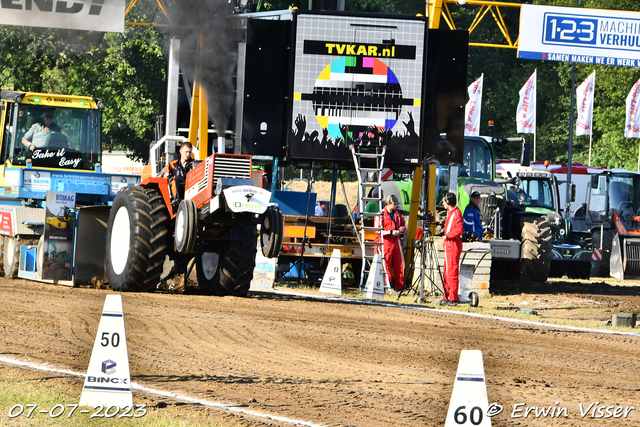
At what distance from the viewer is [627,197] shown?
2759 cm

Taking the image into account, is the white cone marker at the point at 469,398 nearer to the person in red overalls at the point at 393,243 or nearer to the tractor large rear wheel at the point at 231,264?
the tractor large rear wheel at the point at 231,264

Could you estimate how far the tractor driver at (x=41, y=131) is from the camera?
55.6 ft

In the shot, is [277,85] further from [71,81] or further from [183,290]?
[71,81]

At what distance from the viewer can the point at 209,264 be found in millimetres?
14336

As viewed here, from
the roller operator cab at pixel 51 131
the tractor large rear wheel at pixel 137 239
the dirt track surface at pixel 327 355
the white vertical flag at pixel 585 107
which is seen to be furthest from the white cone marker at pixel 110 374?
the white vertical flag at pixel 585 107

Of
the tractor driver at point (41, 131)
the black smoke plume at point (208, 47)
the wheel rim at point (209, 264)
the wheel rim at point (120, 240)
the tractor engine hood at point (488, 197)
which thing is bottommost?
the wheel rim at point (209, 264)

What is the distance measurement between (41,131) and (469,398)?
545 inches

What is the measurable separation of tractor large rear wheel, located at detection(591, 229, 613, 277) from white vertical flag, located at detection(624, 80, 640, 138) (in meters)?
11.4

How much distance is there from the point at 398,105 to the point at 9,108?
283 inches

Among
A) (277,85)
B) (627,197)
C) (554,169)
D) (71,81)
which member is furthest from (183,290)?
(554,169)

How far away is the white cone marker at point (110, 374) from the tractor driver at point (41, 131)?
11.7m

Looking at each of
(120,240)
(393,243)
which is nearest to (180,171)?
(120,240)

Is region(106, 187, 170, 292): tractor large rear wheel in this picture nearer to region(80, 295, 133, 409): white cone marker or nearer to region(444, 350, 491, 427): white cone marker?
region(80, 295, 133, 409): white cone marker

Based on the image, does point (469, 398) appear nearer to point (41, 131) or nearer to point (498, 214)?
point (41, 131)
